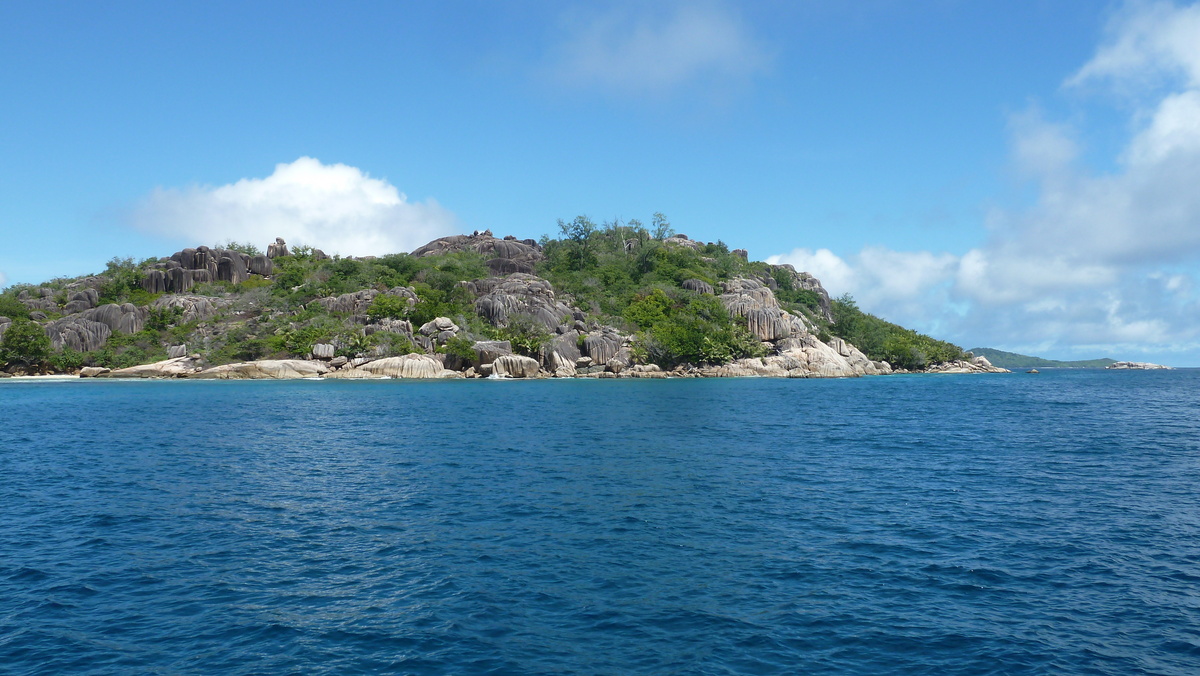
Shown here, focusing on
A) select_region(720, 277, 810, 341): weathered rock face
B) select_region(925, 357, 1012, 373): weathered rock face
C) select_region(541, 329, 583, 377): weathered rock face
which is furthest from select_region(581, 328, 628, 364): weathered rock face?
select_region(925, 357, 1012, 373): weathered rock face

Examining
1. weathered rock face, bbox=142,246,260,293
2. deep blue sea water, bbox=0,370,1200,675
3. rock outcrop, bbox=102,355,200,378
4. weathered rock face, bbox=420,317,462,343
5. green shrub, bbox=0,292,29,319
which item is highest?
weathered rock face, bbox=142,246,260,293

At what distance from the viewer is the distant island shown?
96.1 meters

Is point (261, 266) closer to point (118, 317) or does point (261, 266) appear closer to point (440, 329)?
point (118, 317)

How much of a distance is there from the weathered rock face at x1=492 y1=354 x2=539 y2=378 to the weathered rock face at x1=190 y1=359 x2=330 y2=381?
23.8m

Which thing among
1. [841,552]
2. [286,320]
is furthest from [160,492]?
[286,320]

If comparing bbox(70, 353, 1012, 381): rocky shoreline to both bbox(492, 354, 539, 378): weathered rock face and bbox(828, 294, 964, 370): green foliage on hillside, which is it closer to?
bbox(492, 354, 539, 378): weathered rock face

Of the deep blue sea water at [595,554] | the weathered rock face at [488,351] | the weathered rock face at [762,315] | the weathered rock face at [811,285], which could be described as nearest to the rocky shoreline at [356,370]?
the weathered rock face at [488,351]

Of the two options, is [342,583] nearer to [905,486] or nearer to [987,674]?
[987,674]

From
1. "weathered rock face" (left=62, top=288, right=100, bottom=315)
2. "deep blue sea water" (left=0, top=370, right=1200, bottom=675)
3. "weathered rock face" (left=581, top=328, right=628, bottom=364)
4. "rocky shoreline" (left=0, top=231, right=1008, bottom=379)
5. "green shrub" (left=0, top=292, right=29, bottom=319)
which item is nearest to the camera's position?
"deep blue sea water" (left=0, top=370, right=1200, bottom=675)

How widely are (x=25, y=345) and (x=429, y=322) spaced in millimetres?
52442

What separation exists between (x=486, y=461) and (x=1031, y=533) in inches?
799

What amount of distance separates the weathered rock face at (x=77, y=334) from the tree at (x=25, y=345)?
3.05m

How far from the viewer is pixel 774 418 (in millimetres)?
47844

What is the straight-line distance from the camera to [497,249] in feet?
504
